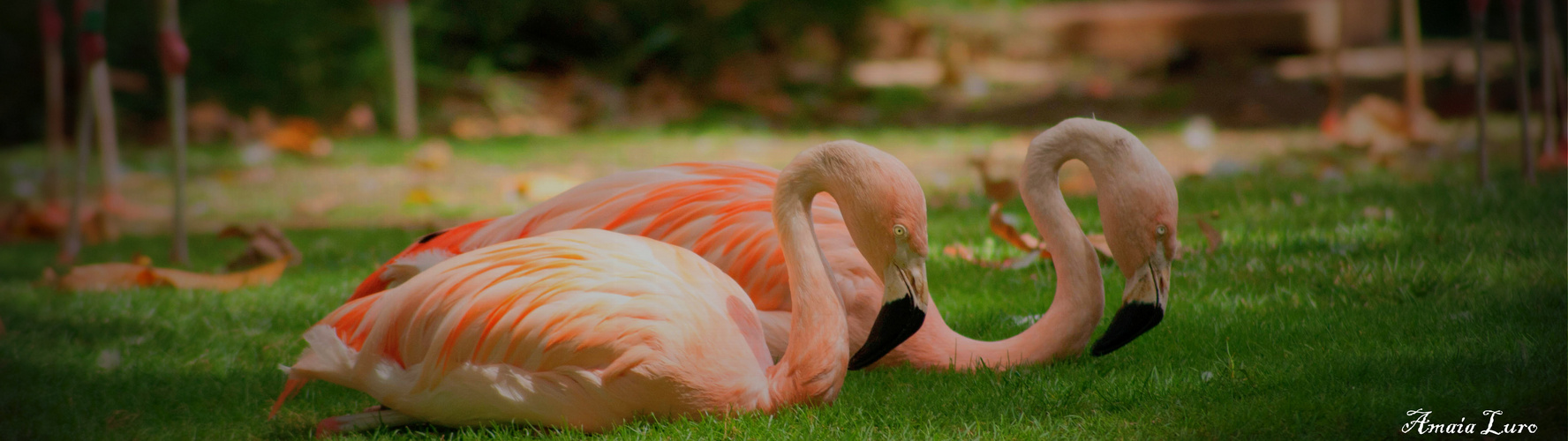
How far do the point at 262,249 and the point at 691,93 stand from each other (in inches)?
285

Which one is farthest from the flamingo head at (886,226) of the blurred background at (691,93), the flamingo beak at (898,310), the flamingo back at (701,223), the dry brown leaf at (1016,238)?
the blurred background at (691,93)

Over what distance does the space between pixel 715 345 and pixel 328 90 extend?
878 cm

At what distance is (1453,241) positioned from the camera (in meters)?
3.74

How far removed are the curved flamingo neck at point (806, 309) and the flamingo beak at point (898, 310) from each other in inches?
3.1

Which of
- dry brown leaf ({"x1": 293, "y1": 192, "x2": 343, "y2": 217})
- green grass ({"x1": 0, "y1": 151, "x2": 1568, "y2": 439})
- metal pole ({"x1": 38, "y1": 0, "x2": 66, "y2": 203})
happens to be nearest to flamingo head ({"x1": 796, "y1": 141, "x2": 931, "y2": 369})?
green grass ({"x1": 0, "y1": 151, "x2": 1568, "y2": 439})

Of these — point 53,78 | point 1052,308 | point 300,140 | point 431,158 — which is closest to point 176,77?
point 53,78

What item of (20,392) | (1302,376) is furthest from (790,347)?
(20,392)

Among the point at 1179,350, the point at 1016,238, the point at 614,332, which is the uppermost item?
the point at 614,332

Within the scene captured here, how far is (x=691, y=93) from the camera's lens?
454 inches

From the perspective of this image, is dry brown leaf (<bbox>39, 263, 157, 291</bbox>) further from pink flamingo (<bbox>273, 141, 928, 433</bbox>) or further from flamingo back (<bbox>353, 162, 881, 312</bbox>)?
pink flamingo (<bbox>273, 141, 928, 433</bbox>)

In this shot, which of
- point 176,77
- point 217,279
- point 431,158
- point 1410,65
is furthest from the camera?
point 431,158

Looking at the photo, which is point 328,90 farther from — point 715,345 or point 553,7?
point 715,345

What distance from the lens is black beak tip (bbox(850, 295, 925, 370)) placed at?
239cm

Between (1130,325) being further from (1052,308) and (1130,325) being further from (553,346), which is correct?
(553,346)
